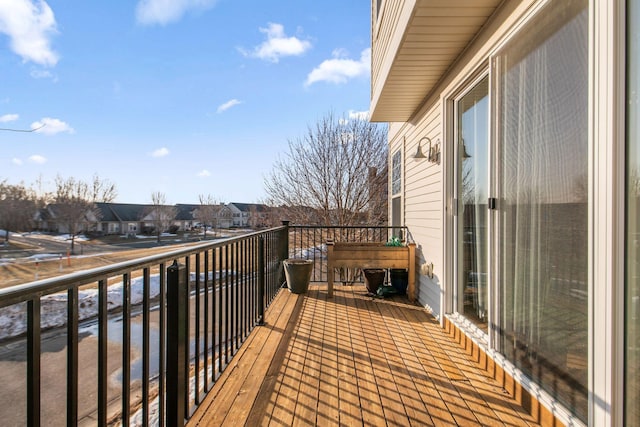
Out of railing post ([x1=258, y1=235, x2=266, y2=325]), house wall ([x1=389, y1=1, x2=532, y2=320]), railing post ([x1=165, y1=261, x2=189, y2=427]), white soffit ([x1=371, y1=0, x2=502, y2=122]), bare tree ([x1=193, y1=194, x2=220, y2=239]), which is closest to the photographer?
railing post ([x1=165, y1=261, x2=189, y2=427])

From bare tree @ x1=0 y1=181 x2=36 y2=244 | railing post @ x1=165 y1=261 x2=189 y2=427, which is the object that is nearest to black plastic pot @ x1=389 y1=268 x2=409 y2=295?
railing post @ x1=165 y1=261 x2=189 y2=427

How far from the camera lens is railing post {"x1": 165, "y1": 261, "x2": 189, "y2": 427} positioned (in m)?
1.39

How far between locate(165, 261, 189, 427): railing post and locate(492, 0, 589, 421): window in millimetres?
1687

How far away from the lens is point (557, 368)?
5.21 ft

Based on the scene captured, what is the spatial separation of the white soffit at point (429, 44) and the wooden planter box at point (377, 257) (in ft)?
5.82

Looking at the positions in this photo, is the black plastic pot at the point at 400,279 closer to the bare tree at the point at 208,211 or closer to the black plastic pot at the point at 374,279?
the black plastic pot at the point at 374,279

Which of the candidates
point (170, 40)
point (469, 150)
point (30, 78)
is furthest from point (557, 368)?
point (30, 78)

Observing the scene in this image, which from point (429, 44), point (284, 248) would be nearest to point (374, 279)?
point (284, 248)

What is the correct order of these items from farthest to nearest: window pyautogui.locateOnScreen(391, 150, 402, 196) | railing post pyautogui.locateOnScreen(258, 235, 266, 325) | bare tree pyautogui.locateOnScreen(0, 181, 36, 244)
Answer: bare tree pyautogui.locateOnScreen(0, 181, 36, 244)
window pyautogui.locateOnScreen(391, 150, 402, 196)
railing post pyautogui.locateOnScreen(258, 235, 266, 325)

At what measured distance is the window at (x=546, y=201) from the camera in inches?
56.4

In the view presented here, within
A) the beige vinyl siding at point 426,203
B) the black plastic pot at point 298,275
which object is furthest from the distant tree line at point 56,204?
the beige vinyl siding at point 426,203

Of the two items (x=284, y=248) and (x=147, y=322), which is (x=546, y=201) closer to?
(x=147, y=322)

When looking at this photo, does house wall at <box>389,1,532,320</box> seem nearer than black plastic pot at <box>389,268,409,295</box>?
Yes

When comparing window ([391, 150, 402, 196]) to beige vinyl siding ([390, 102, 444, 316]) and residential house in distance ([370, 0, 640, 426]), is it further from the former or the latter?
residential house in distance ([370, 0, 640, 426])
